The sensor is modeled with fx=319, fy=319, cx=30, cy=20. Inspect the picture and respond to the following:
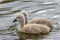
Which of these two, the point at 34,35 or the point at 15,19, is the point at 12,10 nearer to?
the point at 15,19

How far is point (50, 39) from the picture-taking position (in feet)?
21.8

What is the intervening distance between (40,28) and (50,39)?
0.45m

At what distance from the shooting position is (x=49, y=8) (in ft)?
28.1

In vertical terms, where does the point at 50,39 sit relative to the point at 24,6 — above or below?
below

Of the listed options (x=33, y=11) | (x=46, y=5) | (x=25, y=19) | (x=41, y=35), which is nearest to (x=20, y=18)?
(x=25, y=19)

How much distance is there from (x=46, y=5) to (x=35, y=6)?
0.31 meters

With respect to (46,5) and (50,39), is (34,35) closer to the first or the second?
(50,39)

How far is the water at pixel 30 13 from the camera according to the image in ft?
22.7

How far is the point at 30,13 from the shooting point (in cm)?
820

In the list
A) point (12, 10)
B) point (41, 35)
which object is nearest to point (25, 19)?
point (41, 35)

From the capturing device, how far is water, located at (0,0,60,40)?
273 inches

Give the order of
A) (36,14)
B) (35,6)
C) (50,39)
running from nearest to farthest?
(50,39) < (36,14) < (35,6)

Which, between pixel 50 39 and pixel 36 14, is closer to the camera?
pixel 50 39

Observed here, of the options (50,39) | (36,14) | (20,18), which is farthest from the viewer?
(36,14)
